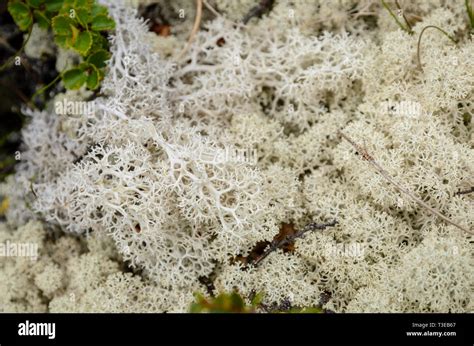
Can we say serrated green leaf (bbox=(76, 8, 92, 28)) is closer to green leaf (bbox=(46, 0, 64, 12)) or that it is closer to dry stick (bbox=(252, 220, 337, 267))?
green leaf (bbox=(46, 0, 64, 12))

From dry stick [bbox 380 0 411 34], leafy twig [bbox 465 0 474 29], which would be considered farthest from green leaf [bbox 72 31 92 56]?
leafy twig [bbox 465 0 474 29]

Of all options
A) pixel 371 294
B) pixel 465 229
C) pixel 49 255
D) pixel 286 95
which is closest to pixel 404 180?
pixel 465 229

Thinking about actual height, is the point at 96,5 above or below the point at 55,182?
above

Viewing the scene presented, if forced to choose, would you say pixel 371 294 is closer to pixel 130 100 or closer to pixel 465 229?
pixel 465 229

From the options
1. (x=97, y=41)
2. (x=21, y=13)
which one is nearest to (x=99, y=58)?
(x=97, y=41)

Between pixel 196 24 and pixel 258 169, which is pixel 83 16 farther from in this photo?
pixel 258 169

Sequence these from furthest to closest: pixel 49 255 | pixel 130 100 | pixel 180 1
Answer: pixel 180 1 → pixel 49 255 → pixel 130 100
